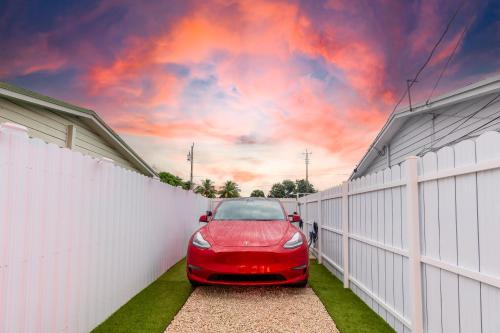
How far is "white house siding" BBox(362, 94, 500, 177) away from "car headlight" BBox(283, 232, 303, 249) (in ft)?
13.5

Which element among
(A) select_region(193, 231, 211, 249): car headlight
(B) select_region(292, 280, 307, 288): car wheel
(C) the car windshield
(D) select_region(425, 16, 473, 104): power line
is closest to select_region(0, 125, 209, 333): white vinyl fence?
(A) select_region(193, 231, 211, 249): car headlight

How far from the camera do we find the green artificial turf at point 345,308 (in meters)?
3.88

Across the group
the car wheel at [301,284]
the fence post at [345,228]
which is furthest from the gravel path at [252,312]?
the fence post at [345,228]

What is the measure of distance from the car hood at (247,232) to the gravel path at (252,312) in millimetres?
796

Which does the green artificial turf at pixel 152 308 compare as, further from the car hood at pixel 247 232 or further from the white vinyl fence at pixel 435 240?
the white vinyl fence at pixel 435 240

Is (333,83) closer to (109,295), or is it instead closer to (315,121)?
(315,121)

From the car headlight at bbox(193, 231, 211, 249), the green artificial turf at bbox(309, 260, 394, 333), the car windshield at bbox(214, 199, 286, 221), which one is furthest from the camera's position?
the car windshield at bbox(214, 199, 286, 221)

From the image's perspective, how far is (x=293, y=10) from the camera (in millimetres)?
8750

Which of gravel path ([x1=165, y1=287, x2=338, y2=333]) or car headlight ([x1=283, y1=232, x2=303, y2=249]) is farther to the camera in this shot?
car headlight ([x1=283, y1=232, x2=303, y2=249])

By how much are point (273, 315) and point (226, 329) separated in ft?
2.44

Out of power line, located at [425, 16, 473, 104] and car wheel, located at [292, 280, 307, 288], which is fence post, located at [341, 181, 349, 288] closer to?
car wheel, located at [292, 280, 307, 288]

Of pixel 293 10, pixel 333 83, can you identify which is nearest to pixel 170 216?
pixel 293 10

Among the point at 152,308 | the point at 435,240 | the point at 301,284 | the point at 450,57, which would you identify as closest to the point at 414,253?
the point at 435,240

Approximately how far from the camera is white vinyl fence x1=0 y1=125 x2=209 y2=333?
2.33 meters
